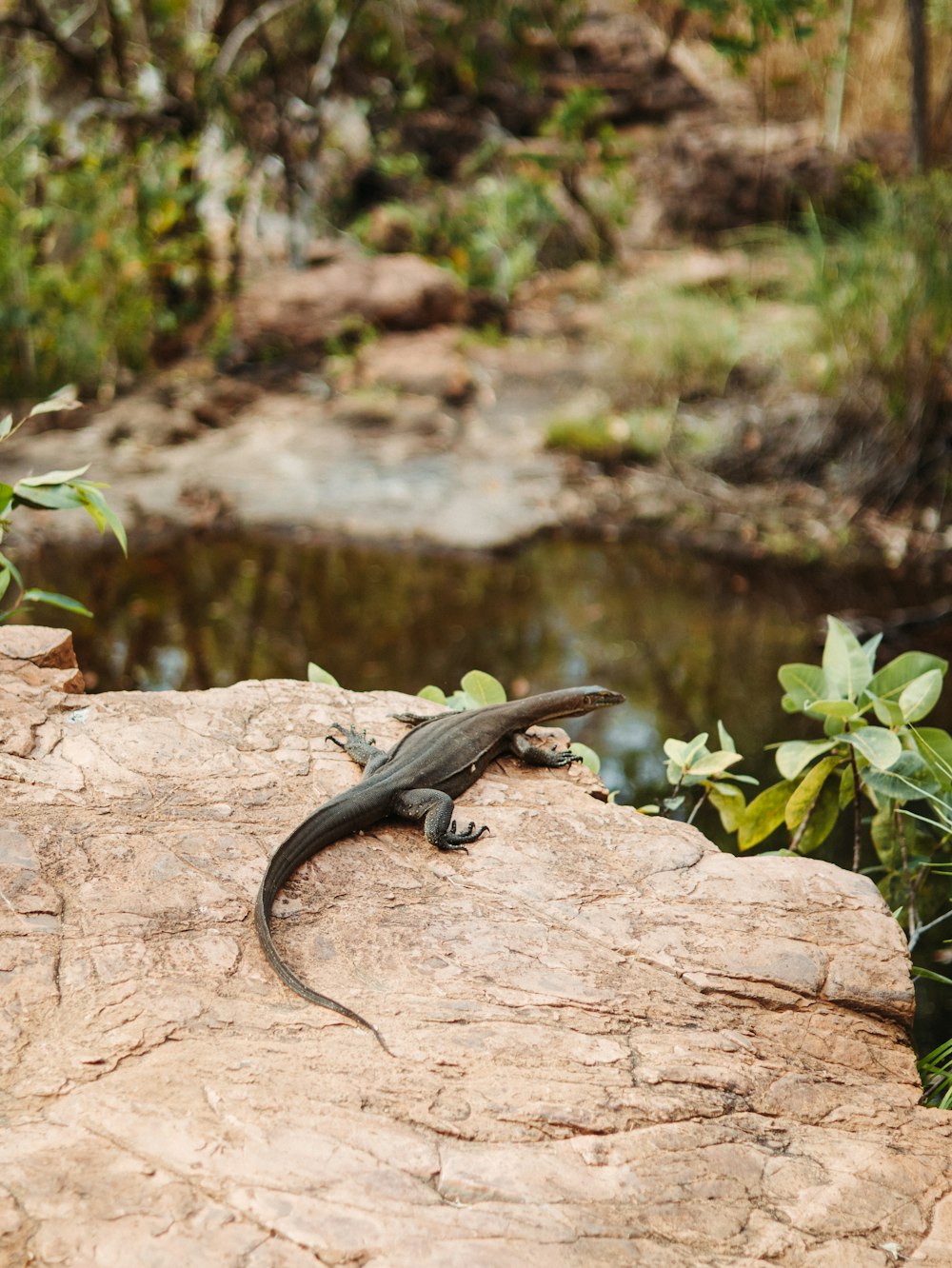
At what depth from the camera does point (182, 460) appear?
9.30m

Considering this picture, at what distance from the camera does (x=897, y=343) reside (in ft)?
28.7

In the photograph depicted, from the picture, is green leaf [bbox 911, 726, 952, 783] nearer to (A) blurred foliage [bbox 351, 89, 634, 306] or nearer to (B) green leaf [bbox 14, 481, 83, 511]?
(B) green leaf [bbox 14, 481, 83, 511]

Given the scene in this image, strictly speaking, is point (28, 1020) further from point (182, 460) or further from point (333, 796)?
point (182, 460)

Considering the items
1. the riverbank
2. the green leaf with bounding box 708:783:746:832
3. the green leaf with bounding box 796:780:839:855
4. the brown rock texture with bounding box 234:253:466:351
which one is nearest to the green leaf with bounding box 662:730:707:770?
the green leaf with bounding box 708:783:746:832

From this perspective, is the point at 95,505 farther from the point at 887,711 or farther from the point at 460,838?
the point at 887,711

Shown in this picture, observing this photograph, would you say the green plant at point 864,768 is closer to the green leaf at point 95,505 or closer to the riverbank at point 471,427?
the green leaf at point 95,505

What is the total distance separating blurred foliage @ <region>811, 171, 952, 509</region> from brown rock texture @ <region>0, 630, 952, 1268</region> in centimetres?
648

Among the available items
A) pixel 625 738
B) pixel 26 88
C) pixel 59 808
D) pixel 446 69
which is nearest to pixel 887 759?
pixel 59 808

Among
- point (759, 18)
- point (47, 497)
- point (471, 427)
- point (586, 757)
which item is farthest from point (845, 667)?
point (759, 18)

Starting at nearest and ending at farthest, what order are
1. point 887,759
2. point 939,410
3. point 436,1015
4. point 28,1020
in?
point 28,1020, point 436,1015, point 887,759, point 939,410

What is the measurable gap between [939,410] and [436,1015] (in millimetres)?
7967

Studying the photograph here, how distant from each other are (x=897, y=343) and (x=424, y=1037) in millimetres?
7811

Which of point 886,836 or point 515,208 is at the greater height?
point 515,208

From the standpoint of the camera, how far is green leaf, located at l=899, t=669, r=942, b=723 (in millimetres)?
3346
